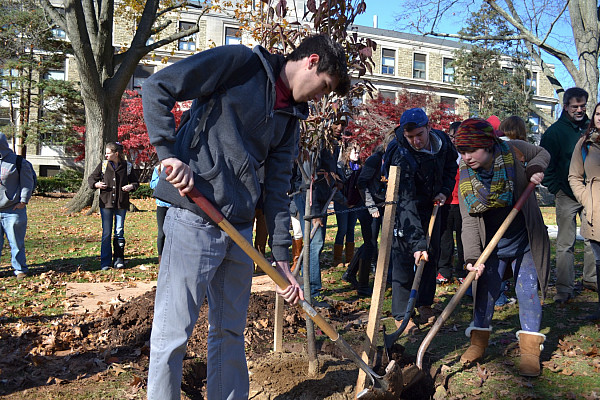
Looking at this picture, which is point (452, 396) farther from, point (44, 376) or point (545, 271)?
point (44, 376)

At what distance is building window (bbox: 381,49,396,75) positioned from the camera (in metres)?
44.3

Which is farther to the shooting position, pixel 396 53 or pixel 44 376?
pixel 396 53

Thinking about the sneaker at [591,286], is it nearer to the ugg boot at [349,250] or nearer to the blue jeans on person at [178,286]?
the ugg boot at [349,250]

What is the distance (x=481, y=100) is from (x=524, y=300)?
36.6 meters

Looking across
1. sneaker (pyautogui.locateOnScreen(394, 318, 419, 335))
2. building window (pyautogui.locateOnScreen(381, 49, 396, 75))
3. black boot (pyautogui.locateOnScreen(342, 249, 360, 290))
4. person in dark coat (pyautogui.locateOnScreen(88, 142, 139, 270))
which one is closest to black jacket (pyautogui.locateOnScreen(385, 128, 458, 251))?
sneaker (pyautogui.locateOnScreen(394, 318, 419, 335))

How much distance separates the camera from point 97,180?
808cm

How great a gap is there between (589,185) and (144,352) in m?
4.45

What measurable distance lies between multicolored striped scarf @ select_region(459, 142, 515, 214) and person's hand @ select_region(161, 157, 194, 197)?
7.89ft

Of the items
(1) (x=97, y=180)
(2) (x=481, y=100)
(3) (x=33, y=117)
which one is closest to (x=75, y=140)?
(3) (x=33, y=117)

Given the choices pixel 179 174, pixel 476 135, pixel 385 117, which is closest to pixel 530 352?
pixel 476 135

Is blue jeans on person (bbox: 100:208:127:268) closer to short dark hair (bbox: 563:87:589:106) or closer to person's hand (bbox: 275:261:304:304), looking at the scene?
person's hand (bbox: 275:261:304:304)

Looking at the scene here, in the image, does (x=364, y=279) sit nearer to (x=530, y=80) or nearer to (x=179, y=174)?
(x=179, y=174)

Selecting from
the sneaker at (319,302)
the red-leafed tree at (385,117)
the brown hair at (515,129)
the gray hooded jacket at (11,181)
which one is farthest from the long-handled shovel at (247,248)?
the red-leafed tree at (385,117)

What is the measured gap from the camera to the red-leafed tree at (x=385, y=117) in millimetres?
25391
